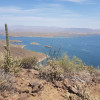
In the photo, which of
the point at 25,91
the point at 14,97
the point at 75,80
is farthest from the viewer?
the point at 75,80

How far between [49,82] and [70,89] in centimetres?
109

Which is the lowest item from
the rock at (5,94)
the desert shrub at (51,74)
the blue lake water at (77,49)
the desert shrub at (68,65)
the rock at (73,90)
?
the blue lake water at (77,49)

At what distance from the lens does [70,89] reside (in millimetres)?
5578

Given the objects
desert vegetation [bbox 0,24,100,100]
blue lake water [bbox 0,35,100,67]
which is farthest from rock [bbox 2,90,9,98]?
blue lake water [bbox 0,35,100,67]

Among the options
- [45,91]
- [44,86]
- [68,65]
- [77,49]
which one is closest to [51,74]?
[44,86]

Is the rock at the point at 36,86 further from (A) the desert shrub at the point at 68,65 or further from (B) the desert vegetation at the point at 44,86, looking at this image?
(A) the desert shrub at the point at 68,65

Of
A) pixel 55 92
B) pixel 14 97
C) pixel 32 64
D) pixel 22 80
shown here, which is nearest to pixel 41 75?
pixel 22 80

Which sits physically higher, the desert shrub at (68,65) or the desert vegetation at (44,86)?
the desert vegetation at (44,86)

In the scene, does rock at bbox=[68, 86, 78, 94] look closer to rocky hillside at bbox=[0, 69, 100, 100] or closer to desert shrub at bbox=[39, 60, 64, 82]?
rocky hillside at bbox=[0, 69, 100, 100]

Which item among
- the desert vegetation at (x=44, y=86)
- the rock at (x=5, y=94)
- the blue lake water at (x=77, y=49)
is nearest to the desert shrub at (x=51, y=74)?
the desert vegetation at (x=44, y=86)

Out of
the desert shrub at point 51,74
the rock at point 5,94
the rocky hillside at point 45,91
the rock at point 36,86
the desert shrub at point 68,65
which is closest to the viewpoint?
the rock at point 5,94

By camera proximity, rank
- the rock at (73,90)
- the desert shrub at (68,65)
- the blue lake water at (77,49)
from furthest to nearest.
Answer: the blue lake water at (77,49)
the desert shrub at (68,65)
the rock at (73,90)

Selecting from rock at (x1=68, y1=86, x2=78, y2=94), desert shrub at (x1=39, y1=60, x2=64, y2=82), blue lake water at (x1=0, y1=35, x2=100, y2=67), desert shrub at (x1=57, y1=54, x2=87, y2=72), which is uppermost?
desert shrub at (x1=39, y1=60, x2=64, y2=82)

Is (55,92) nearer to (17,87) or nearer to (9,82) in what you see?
(17,87)
